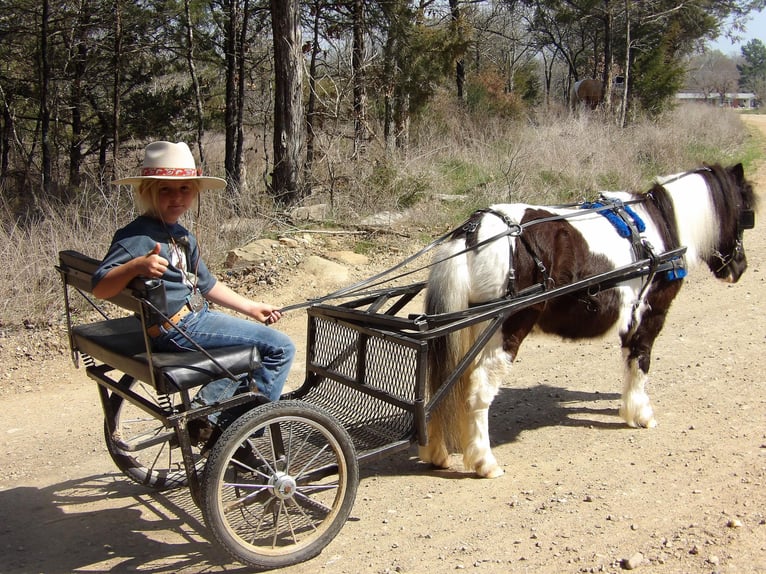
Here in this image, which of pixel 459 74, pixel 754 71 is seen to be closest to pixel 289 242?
pixel 459 74

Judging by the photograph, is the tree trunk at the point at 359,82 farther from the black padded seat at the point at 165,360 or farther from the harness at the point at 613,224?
the black padded seat at the point at 165,360

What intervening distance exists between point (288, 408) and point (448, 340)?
1.27 m

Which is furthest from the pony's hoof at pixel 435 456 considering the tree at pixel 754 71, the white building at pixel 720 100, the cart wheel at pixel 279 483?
the tree at pixel 754 71

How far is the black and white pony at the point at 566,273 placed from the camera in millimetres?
4277

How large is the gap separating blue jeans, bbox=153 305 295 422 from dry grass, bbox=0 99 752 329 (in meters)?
4.18

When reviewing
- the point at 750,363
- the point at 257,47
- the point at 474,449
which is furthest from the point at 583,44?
the point at 474,449

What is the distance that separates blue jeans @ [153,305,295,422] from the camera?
11.5ft

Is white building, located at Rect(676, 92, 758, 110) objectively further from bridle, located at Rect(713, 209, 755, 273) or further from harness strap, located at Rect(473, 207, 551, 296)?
harness strap, located at Rect(473, 207, 551, 296)

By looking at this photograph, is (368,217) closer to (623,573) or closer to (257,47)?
(623,573)

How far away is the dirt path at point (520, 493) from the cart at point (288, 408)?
0.83 feet

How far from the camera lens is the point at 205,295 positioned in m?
3.94

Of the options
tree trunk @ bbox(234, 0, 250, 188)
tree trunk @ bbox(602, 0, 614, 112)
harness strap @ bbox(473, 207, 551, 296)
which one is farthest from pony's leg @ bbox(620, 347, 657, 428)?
tree trunk @ bbox(602, 0, 614, 112)

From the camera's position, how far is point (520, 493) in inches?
162

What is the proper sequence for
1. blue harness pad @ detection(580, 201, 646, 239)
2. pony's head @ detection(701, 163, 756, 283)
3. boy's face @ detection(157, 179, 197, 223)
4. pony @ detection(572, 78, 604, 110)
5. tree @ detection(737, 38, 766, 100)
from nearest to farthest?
boy's face @ detection(157, 179, 197, 223)
blue harness pad @ detection(580, 201, 646, 239)
pony's head @ detection(701, 163, 756, 283)
pony @ detection(572, 78, 604, 110)
tree @ detection(737, 38, 766, 100)
